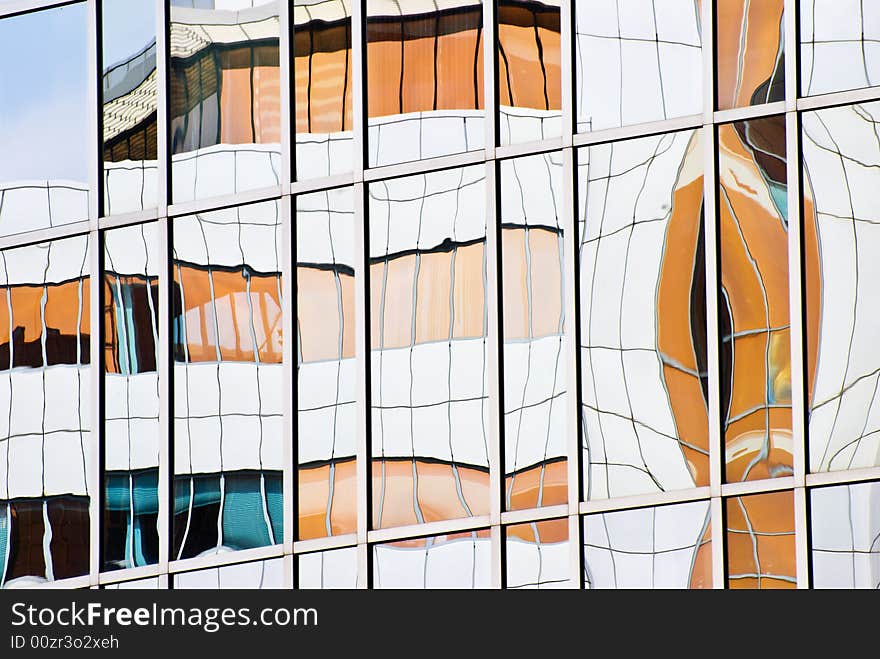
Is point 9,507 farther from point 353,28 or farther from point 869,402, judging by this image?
point 869,402

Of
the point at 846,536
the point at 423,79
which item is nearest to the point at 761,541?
the point at 846,536

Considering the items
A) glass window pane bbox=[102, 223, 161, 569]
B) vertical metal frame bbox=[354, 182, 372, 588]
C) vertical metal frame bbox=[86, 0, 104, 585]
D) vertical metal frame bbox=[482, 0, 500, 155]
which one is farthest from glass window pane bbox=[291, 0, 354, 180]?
vertical metal frame bbox=[86, 0, 104, 585]

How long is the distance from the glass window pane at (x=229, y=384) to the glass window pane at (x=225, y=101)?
37 cm

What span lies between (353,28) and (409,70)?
28.6 inches

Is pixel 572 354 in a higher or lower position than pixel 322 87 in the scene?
lower

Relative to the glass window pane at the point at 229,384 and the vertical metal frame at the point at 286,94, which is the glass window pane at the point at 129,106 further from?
the vertical metal frame at the point at 286,94

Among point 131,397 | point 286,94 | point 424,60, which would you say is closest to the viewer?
point 424,60

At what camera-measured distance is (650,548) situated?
39.6ft

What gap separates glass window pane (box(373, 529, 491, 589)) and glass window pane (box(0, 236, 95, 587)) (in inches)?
125

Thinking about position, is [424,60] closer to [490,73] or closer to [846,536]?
[490,73]

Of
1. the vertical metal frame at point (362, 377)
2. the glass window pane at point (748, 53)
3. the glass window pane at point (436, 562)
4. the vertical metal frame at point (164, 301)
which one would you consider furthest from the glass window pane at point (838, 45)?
the vertical metal frame at point (164, 301)

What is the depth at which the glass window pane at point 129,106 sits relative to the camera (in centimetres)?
1434

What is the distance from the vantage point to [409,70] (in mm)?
13359

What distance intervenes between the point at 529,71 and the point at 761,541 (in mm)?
4634
